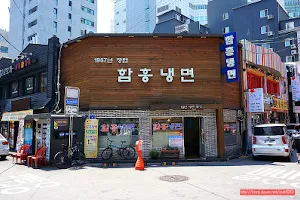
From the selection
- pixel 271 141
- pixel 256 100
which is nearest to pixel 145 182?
pixel 271 141

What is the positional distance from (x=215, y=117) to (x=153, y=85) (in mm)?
3875

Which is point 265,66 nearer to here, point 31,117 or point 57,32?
point 31,117

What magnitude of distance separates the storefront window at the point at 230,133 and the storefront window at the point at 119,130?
5.10 m

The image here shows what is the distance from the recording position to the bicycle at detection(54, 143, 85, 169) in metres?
12.2

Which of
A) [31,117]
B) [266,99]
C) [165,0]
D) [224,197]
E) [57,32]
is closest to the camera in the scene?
[224,197]

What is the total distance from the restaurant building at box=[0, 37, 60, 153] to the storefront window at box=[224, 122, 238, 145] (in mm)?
9585

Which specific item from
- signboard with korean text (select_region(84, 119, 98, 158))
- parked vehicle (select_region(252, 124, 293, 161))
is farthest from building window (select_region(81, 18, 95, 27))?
parked vehicle (select_region(252, 124, 293, 161))

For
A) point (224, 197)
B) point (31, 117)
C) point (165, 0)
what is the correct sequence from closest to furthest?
point (224, 197) < point (31, 117) < point (165, 0)

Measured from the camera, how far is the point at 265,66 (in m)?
20.2

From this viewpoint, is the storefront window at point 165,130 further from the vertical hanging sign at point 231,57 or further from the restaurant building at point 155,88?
the vertical hanging sign at point 231,57

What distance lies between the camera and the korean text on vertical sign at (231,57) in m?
14.2

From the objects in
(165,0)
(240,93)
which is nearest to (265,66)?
(240,93)

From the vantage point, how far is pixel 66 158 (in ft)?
40.3

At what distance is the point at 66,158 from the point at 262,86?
52.3ft
